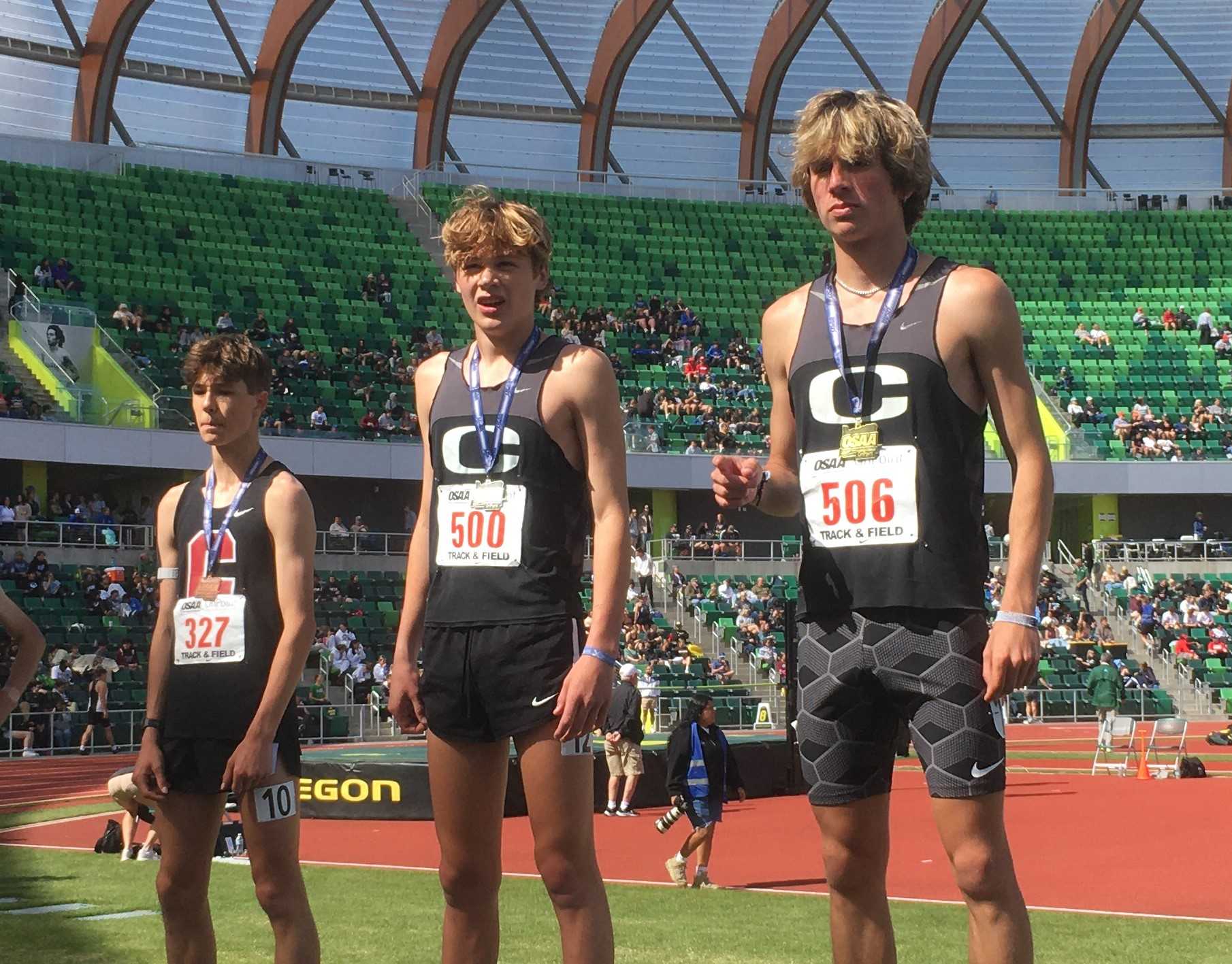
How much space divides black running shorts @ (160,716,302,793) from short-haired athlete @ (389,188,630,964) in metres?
0.67

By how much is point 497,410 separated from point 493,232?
0.47 metres

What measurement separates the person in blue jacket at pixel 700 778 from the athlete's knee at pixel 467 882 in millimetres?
7703

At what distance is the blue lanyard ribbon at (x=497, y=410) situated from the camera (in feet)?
14.9

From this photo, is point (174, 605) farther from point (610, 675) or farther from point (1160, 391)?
point (1160, 391)

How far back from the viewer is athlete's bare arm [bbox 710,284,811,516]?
13.4 feet

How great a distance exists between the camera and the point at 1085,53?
4666 cm

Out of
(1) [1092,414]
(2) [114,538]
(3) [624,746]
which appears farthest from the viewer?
(1) [1092,414]

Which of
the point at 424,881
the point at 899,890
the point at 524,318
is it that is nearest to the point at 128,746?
the point at 424,881

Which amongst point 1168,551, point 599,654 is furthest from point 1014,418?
point 1168,551

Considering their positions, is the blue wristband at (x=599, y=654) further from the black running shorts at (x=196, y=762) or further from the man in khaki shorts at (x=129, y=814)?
the man in khaki shorts at (x=129, y=814)

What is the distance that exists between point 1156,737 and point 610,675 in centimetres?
2391

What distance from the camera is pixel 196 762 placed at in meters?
5.03

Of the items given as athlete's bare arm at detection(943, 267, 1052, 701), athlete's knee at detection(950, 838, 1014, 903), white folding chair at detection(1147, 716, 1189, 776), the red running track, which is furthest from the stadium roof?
athlete's knee at detection(950, 838, 1014, 903)

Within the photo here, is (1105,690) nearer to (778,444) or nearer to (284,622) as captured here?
(284,622)
